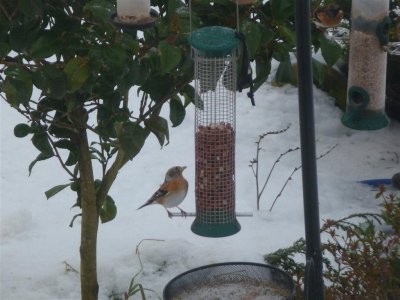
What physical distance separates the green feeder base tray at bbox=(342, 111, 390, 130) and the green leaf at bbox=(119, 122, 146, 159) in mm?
820

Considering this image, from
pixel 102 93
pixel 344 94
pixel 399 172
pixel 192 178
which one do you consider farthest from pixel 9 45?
pixel 344 94

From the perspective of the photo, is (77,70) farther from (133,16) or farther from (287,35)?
(287,35)

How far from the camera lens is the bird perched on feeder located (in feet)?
9.96

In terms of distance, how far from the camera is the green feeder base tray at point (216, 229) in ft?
10.7

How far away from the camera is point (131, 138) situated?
10.3ft

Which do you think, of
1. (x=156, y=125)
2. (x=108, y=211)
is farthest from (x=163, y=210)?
(x=156, y=125)

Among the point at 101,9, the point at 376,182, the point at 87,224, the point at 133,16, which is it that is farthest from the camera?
the point at 376,182

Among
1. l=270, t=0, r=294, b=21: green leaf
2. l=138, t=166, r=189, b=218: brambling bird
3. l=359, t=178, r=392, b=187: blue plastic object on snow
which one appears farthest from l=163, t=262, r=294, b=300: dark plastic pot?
l=359, t=178, r=392, b=187: blue plastic object on snow

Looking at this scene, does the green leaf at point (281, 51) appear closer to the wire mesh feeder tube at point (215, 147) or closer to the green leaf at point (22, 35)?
the wire mesh feeder tube at point (215, 147)

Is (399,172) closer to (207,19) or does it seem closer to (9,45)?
(207,19)

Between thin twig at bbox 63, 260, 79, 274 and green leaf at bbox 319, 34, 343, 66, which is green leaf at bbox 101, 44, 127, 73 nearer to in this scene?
green leaf at bbox 319, 34, 343, 66

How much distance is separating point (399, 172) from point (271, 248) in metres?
1.30

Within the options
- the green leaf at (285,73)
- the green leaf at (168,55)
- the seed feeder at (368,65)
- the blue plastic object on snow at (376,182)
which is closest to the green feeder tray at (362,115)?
the seed feeder at (368,65)

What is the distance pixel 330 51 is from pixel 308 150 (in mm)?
728
